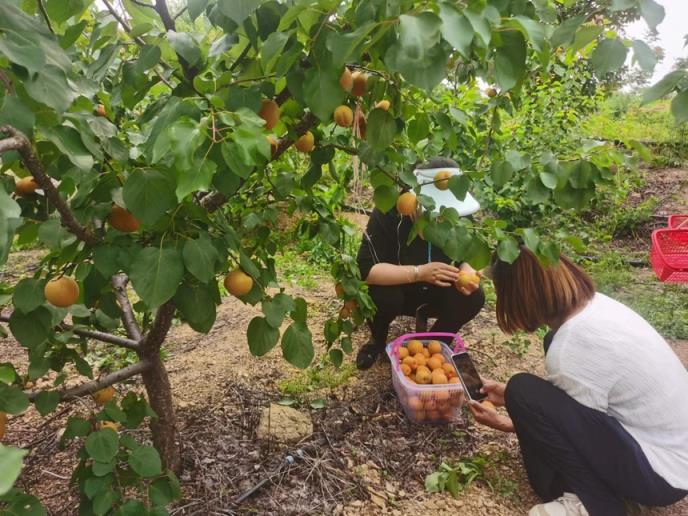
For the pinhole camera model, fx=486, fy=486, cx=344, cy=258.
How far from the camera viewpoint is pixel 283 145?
1164 mm

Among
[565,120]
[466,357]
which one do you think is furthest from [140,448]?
[565,120]

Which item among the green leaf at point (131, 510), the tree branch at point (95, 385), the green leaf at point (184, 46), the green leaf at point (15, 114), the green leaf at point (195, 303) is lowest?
the green leaf at point (131, 510)

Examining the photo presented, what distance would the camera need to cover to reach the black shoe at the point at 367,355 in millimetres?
2506

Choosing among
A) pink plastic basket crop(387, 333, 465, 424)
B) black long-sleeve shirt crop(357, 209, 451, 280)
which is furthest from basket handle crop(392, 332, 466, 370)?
black long-sleeve shirt crop(357, 209, 451, 280)

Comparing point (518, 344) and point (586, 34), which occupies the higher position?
point (586, 34)

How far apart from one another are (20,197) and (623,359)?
1678mm

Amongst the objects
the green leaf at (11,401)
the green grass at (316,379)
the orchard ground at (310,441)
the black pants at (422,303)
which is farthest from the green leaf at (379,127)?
the green grass at (316,379)

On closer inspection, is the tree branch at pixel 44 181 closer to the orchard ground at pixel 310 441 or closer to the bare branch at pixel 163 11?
the bare branch at pixel 163 11

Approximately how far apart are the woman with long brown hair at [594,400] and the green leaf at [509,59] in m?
0.81

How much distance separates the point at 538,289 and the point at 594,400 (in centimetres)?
38

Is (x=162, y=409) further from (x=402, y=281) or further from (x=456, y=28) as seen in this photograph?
(x=456, y=28)

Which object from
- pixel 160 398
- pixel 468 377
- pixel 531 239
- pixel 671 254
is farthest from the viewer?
pixel 671 254

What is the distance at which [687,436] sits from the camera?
4.88 feet

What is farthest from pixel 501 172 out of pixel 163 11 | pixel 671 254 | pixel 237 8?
pixel 671 254
